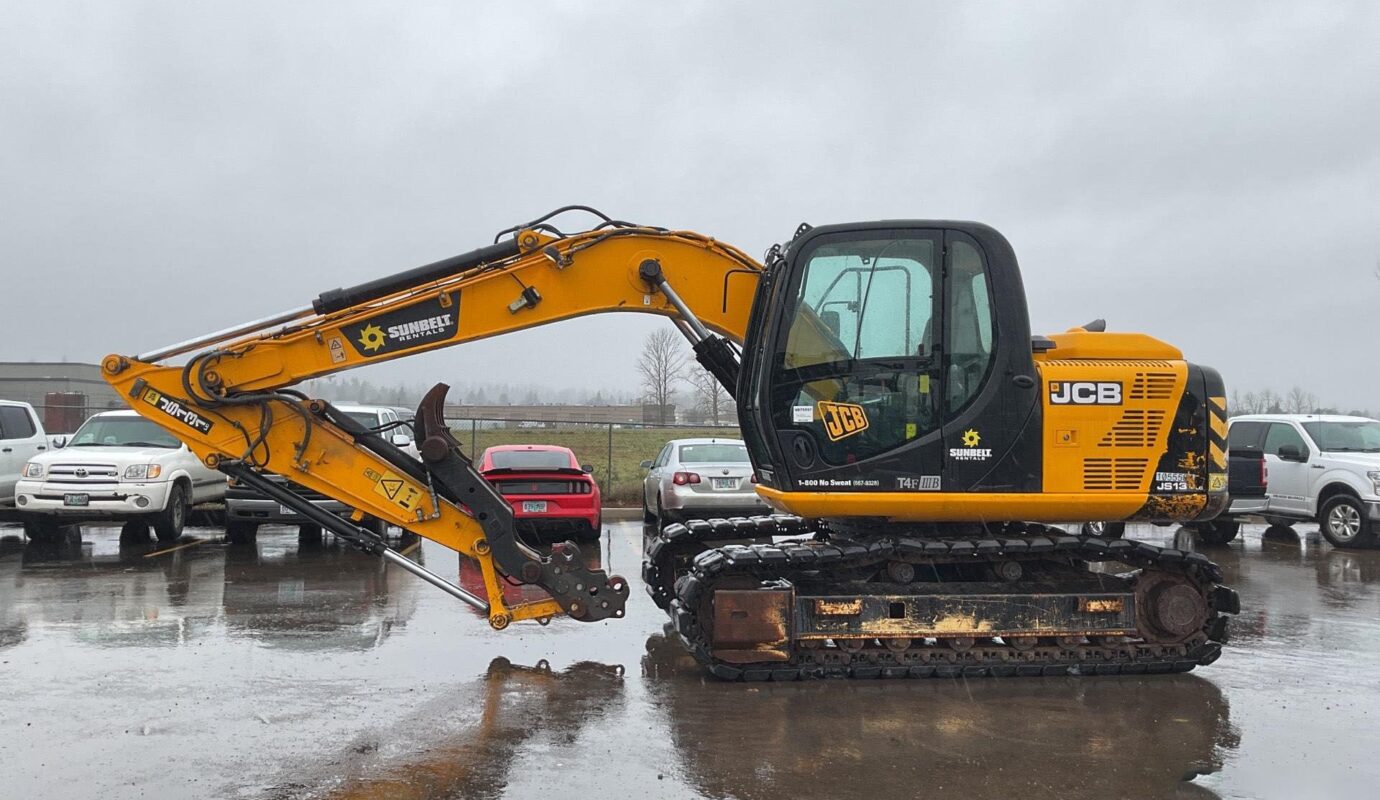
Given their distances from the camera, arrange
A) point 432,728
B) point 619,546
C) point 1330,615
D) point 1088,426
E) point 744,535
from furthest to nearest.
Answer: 1. point 619,546
2. point 1330,615
3. point 744,535
4. point 1088,426
5. point 432,728

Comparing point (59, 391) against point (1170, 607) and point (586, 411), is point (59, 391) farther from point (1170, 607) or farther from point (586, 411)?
point (1170, 607)

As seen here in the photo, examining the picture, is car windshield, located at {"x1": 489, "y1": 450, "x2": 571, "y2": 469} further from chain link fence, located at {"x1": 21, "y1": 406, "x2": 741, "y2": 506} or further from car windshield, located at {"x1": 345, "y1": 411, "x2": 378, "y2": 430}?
chain link fence, located at {"x1": 21, "y1": 406, "x2": 741, "y2": 506}

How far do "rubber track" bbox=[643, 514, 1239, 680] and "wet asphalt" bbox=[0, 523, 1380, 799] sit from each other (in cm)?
12

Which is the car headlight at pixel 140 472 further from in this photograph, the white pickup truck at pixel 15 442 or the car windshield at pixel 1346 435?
the car windshield at pixel 1346 435

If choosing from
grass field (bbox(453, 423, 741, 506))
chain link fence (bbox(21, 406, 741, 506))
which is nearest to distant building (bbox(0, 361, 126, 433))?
chain link fence (bbox(21, 406, 741, 506))

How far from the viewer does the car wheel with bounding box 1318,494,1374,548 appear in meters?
15.3

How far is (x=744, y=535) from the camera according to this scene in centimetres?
923

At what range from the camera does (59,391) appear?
1566 inches

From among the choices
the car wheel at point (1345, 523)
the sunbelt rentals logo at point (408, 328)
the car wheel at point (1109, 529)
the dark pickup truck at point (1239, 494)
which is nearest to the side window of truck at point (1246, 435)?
the dark pickup truck at point (1239, 494)

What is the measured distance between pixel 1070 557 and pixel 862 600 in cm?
153

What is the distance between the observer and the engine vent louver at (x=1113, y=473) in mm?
7367

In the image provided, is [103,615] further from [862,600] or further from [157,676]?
[862,600]

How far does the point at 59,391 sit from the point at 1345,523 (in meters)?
39.8

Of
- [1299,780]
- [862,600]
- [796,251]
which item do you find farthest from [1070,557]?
[796,251]
